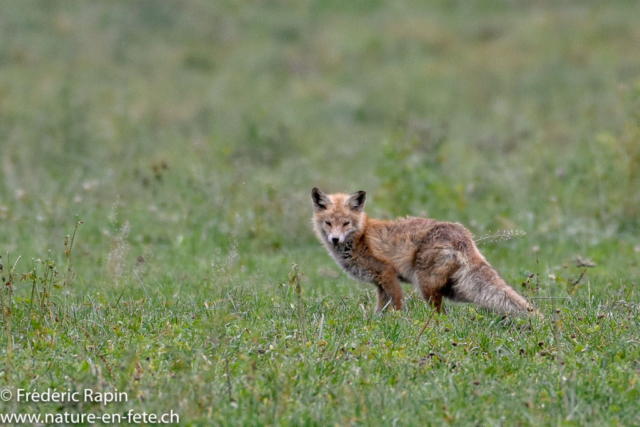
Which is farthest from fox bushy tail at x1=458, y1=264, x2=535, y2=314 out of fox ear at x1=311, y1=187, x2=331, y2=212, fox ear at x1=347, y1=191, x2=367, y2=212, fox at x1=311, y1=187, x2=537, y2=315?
fox ear at x1=311, y1=187, x2=331, y2=212

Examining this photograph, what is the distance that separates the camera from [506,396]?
15.6ft

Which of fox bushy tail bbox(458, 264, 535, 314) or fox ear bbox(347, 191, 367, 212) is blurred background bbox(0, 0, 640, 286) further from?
fox bushy tail bbox(458, 264, 535, 314)

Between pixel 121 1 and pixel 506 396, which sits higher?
pixel 121 1

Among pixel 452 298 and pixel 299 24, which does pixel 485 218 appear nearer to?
pixel 452 298

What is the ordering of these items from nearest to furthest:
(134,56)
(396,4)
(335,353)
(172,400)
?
(172,400)
(335,353)
(134,56)
(396,4)

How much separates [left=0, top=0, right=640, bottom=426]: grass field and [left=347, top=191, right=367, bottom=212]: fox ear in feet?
2.95

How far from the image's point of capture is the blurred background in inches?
443

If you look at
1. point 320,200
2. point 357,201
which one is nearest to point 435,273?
point 357,201

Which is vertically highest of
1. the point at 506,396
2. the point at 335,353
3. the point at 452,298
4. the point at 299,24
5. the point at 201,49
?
the point at 299,24

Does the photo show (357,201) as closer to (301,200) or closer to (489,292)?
(489,292)

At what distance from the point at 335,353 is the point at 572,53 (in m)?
23.5

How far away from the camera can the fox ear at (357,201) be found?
8336mm

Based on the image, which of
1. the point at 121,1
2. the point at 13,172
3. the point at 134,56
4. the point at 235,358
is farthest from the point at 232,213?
the point at 121,1

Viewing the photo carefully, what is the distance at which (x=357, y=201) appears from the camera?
27.5ft
